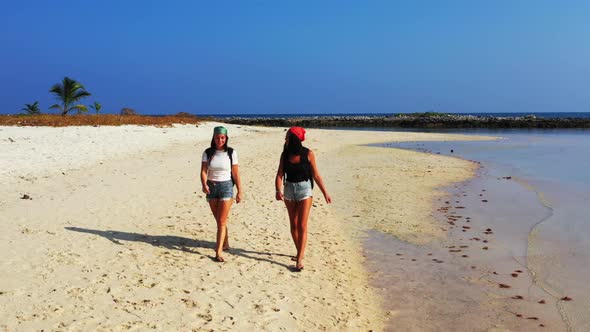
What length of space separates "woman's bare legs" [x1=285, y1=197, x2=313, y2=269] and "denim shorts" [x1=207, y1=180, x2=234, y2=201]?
0.80 m

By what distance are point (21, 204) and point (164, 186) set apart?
3.37 m

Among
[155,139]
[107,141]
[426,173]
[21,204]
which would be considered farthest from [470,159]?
[21,204]

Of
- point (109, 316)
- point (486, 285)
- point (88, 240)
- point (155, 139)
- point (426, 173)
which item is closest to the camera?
point (109, 316)

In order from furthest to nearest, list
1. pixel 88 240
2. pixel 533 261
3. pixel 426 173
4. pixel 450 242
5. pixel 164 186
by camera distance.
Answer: pixel 426 173 < pixel 164 186 < pixel 450 242 < pixel 533 261 < pixel 88 240

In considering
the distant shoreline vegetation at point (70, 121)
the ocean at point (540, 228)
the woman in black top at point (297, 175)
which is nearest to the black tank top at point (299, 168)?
the woman in black top at point (297, 175)

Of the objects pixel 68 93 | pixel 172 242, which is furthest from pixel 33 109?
pixel 172 242

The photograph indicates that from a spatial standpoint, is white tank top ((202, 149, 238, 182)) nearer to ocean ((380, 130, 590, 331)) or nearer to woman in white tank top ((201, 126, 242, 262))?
woman in white tank top ((201, 126, 242, 262))

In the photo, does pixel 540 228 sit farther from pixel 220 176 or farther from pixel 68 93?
pixel 68 93

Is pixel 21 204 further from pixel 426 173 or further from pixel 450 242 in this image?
pixel 426 173

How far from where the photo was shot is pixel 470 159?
76.6 ft

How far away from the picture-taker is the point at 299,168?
5.96m

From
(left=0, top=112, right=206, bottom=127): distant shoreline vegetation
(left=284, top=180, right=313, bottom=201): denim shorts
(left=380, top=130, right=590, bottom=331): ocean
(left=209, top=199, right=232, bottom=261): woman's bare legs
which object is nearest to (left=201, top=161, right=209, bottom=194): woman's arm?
(left=209, top=199, right=232, bottom=261): woman's bare legs

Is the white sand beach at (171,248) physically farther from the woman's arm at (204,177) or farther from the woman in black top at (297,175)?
the woman's arm at (204,177)

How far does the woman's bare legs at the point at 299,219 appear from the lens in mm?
6137
